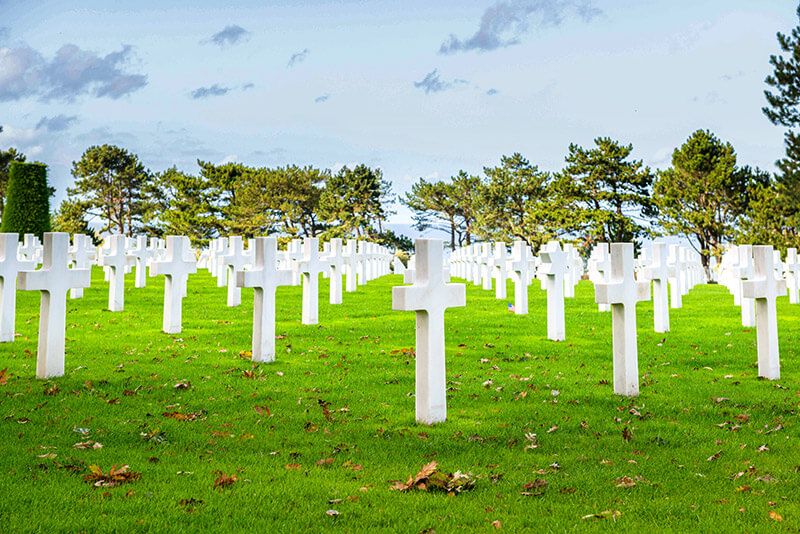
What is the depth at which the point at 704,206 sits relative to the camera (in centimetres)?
4791

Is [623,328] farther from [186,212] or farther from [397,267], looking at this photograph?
[186,212]

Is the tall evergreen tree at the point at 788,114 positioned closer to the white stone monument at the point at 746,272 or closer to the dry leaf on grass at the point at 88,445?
the white stone monument at the point at 746,272

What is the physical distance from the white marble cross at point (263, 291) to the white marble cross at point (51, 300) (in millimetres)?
2071

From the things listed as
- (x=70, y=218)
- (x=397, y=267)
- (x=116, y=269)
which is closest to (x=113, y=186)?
(x=70, y=218)

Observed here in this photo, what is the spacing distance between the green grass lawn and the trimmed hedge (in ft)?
73.8

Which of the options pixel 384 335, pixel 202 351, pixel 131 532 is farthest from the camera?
pixel 384 335

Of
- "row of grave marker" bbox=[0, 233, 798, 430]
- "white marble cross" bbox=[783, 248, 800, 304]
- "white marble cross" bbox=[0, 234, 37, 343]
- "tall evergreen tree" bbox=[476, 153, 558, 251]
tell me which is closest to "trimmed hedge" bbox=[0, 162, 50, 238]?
"row of grave marker" bbox=[0, 233, 798, 430]

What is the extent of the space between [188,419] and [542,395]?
11.6ft

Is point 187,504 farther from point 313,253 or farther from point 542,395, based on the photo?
point 313,253

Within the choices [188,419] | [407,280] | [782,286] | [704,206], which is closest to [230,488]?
[188,419]

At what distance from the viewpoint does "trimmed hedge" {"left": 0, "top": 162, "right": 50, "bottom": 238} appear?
98.7 ft

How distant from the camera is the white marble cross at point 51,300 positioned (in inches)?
305

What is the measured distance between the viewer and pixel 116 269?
15.8 metres

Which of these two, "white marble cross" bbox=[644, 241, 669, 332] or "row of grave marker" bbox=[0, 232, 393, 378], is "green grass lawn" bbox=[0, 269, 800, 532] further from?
"white marble cross" bbox=[644, 241, 669, 332]
